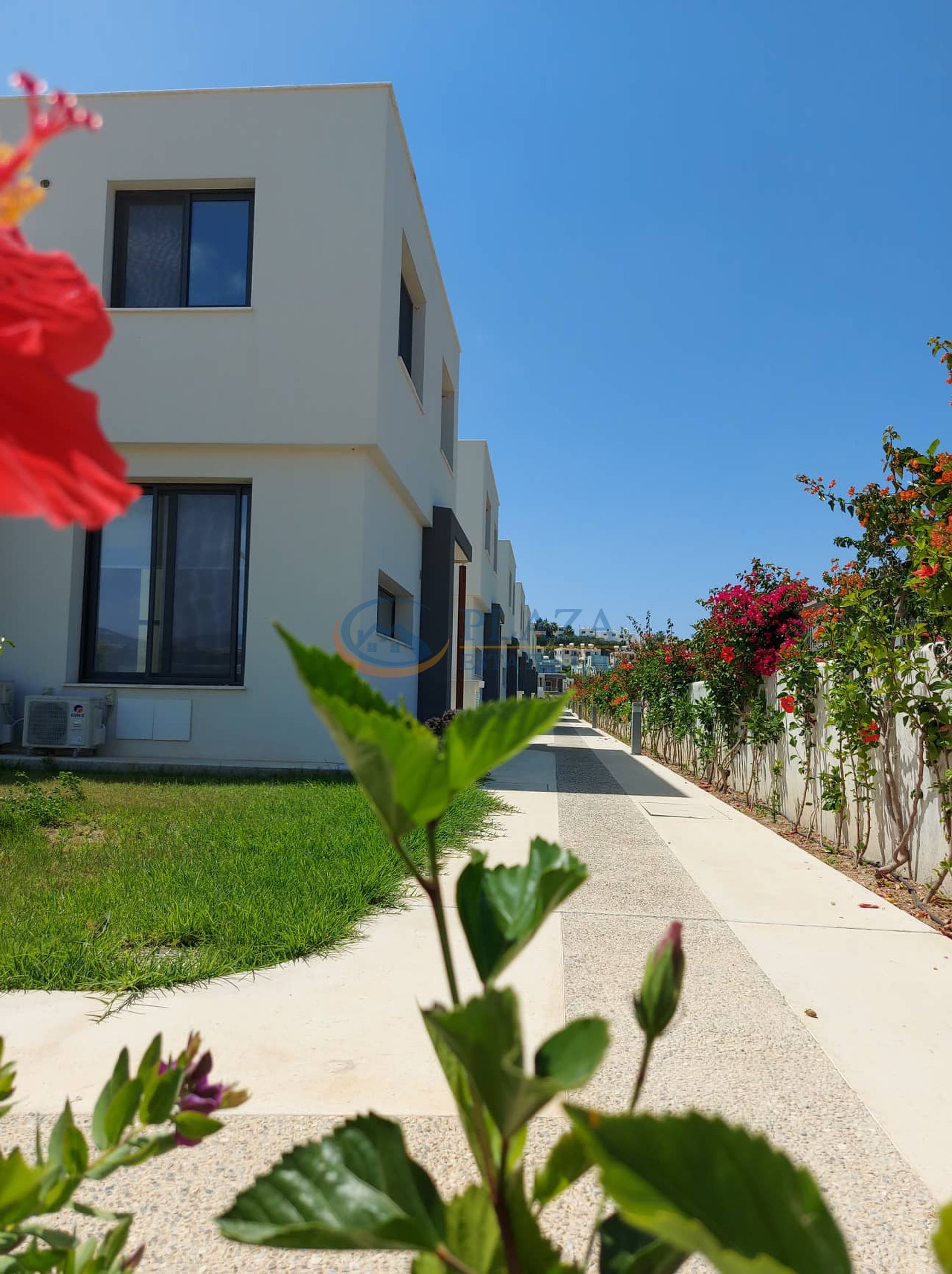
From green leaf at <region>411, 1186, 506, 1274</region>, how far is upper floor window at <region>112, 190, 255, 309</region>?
28.8 ft

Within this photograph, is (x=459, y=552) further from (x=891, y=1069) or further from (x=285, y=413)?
(x=891, y=1069)

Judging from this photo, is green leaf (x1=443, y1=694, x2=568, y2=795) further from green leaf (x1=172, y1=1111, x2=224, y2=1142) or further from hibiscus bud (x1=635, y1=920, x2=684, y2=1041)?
green leaf (x1=172, y1=1111, x2=224, y2=1142)

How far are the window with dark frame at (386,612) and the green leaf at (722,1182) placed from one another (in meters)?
8.75

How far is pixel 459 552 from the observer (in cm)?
1350

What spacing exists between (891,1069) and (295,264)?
7976 mm

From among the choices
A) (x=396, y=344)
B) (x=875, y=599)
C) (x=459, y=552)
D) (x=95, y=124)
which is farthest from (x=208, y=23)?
(x=459, y=552)

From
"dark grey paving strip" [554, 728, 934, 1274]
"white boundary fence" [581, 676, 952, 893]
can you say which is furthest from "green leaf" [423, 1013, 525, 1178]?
"white boundary fence" [581, 676, 952, 893]

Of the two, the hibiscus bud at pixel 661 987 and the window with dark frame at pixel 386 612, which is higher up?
the window with dark frame at pixel 386 612

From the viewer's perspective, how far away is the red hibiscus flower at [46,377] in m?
0.30

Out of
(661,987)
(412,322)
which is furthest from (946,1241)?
(412,322)

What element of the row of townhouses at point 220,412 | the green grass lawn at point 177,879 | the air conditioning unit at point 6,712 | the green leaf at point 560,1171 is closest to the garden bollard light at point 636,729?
the row of townhouses at point 220,412

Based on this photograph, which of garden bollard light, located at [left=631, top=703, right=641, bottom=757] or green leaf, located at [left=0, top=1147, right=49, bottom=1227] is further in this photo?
Result: garden bollard light, located at [left=631, top=703, right=641, bottom=757]

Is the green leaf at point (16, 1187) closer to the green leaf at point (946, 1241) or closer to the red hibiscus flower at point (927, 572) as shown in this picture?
Answer: the green leaf at point (946, 1241)

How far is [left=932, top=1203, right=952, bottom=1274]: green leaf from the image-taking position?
10.0 inches
